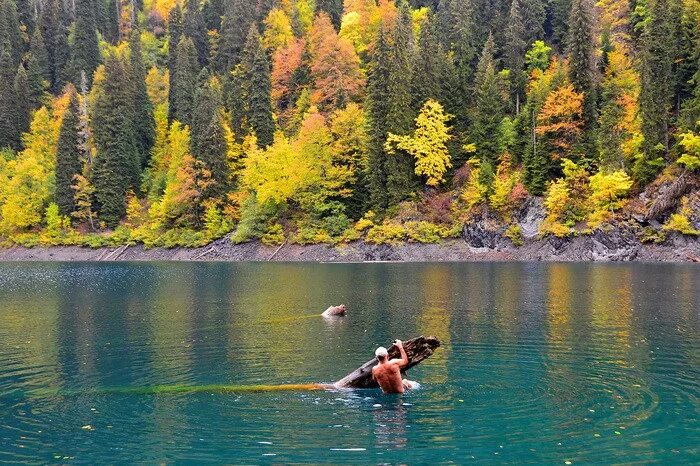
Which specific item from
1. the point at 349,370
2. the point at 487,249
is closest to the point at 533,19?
the point at 487,249

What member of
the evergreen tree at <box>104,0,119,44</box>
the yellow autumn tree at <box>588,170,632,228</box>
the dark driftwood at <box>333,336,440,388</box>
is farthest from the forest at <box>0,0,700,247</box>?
the dark driftwood at <box>333,336,440,388</box>

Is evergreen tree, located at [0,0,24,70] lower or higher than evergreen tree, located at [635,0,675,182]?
higher

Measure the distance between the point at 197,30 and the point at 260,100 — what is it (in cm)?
4323

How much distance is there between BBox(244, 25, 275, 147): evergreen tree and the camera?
88438mm

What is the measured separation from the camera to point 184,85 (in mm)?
103000

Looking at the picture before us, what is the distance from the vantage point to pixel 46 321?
2962 cm

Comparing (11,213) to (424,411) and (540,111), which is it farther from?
(424,411)

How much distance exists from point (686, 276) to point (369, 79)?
46.6m

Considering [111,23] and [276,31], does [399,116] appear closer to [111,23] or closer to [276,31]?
[276,31]

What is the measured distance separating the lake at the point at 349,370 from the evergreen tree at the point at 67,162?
202ft

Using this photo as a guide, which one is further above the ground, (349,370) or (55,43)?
(55,43)

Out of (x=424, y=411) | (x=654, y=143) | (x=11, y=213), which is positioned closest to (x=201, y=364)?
(x=424, y=411)

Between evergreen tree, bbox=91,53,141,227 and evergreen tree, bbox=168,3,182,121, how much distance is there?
7100 mm

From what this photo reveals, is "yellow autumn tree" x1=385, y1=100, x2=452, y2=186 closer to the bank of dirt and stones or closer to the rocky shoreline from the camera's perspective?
the bank of dirt and stones
